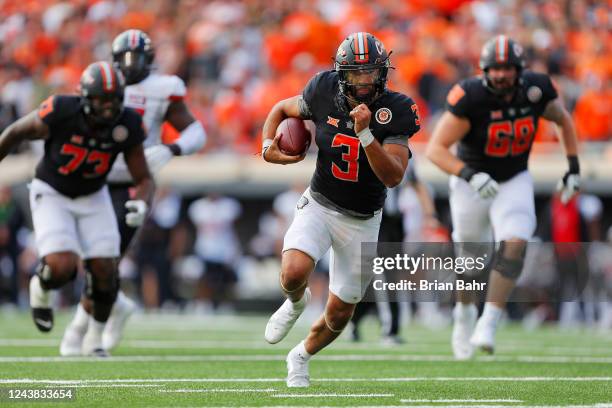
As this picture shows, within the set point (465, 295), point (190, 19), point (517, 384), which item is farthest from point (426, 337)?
point (190, 19)

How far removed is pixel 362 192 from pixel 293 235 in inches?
15.9

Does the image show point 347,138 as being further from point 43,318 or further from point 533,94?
point 43,318

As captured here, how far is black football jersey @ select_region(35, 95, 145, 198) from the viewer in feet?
23.6

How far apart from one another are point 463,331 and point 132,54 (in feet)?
9.25

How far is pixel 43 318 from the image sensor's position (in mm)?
7547

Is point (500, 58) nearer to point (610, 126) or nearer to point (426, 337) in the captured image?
point (426, 337)

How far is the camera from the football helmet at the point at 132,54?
8102 mm

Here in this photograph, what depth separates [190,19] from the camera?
56.5 feet

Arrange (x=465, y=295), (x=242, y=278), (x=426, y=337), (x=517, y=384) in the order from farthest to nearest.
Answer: (x=242, y=278)
(x=426, y=337)
(x=465, y=295)
(x=517, y=384)

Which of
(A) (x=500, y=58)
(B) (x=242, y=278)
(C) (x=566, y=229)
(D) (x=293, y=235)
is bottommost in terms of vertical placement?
(B) (x=242, y=278)

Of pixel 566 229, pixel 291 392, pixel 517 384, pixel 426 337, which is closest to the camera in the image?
pixel 291 392

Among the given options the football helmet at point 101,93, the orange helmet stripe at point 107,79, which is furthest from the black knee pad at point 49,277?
the orange helmet stripe at point 107,79

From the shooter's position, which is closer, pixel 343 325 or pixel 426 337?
pixel 343 325

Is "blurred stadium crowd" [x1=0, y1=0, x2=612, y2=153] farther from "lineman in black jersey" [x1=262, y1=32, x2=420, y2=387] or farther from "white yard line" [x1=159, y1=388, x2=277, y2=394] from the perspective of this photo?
"white yard line" [x1=159, y1=388, x2=277, y2=394]
